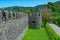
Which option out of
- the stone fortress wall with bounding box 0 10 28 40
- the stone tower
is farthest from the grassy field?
Result: the stone fortress wall with bounding box 0 10 28 40

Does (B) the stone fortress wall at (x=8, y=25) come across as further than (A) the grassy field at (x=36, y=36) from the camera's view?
No

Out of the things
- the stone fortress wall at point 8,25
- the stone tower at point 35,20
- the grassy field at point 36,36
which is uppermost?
the stone fortress wall at point 8,25

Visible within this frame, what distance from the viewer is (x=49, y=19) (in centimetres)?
5528

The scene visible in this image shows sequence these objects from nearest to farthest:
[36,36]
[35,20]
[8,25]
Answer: [8,25]
[36,36]
[35,20]

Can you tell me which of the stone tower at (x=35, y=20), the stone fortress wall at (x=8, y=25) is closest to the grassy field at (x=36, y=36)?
the stone tower at (x=35, y=20)

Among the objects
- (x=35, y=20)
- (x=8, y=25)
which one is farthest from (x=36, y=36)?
(x=8, y=25)

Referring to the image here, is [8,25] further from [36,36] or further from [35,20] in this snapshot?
[35,20]

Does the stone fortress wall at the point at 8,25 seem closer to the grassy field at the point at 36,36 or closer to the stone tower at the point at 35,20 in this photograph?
the grassy field at the point at 36,36

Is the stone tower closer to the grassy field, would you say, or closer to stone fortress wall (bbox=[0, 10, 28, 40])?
the grassy field

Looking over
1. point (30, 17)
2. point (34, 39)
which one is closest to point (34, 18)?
point (30, 17)

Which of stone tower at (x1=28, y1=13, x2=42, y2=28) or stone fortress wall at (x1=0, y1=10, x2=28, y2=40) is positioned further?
stone tower at (x1=28, y1=13, x2=42, y2=28)

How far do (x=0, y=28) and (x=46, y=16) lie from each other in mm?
49471

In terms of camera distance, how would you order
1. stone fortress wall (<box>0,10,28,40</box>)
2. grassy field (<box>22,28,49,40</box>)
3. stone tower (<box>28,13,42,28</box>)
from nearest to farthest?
stone fortress wall (<box>0,10,28,40</box>) < grassy field (<box>22,28,49,40</box>) < stone tower (<box>28,13,42,28</box>)

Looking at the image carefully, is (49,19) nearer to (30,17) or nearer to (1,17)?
(30,17)
